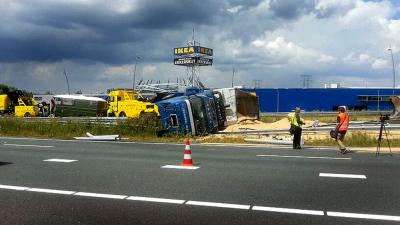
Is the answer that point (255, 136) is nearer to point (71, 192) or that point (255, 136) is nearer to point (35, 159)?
point (35, 159)

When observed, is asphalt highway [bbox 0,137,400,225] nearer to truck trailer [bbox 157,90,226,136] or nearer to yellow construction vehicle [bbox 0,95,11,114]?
truck trailer [bbox 157,90,226,136]

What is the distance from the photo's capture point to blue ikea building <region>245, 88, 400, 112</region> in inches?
2625

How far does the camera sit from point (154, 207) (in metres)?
7.92

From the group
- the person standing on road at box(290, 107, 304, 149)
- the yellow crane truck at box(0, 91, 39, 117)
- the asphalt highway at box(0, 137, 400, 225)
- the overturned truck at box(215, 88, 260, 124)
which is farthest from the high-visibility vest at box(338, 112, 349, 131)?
the yellow crane truck at box(0, 91, 39, 117)

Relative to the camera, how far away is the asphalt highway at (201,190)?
728 centimetres

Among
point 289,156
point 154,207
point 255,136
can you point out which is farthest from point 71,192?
point 255,136

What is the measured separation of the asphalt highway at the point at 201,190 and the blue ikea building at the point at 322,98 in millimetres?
51713

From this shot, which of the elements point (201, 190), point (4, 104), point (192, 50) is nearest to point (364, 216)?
point (201, 190)

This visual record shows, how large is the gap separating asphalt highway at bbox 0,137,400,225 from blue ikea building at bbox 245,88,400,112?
51713 millimetres

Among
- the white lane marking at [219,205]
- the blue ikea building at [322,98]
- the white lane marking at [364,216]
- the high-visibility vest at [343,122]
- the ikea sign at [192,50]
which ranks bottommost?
the white lane marking at [364,216]

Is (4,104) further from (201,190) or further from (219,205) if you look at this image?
(219,205)

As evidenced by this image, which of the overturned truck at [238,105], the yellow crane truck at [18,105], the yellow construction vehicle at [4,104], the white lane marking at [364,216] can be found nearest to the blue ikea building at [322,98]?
the yellow crane truck at [18,105]

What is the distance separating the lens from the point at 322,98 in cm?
6788

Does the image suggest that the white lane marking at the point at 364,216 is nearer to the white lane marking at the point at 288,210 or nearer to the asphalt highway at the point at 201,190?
the asphalt highway at the point at 201,190
